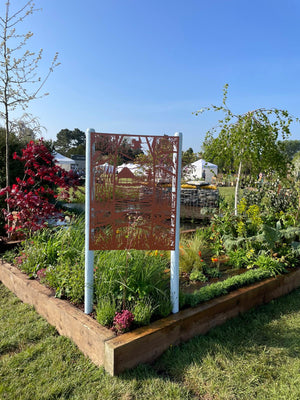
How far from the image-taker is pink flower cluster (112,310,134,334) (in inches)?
80.4

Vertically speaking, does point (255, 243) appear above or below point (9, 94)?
below

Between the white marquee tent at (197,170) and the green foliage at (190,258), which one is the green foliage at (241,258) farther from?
the white marquee tent at (197,170)

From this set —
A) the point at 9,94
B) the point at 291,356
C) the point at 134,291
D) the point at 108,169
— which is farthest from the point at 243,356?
the point at 9,94

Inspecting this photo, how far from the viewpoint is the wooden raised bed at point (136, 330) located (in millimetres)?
1953

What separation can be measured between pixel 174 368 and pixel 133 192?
1340 millimetres

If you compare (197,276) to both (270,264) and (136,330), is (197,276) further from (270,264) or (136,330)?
(136,330)

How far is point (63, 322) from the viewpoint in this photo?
2.38 metres

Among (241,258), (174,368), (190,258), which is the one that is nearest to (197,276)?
(190,258)

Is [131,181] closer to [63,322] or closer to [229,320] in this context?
[63,322]

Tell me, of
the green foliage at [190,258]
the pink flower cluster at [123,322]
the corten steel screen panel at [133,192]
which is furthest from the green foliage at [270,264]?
the pink flower cluster at [123,322]

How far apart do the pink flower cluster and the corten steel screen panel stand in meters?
0.51

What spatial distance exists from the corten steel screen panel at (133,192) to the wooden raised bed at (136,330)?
1.99 ft

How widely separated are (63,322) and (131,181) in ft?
4.39

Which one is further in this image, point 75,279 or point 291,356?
point 75,279
